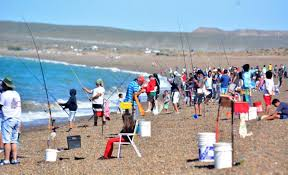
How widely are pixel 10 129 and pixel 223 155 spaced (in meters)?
3.90

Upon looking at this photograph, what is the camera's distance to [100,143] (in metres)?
14.8

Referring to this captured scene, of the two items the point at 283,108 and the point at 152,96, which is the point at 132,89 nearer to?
the point at 283,108

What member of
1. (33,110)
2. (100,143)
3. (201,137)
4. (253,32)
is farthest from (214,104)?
(253,32)

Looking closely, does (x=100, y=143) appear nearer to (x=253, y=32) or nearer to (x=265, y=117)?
(x=265, y=117)

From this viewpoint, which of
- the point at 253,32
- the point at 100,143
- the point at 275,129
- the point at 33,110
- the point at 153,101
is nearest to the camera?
the point at 275,129

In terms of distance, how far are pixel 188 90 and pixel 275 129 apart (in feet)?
33.3

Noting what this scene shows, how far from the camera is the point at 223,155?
988 centimetres

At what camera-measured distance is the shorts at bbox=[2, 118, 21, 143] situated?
1175 centimetres

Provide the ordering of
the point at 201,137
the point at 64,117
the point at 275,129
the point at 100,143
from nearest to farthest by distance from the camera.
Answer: the point at 201,137 < the point at 275,129 < the point at 100,143 < the point at 64,117

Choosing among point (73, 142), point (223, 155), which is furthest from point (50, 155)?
point (223, 155)

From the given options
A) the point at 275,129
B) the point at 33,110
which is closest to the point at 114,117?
the point at 33,110

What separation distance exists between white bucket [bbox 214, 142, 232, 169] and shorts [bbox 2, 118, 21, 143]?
145 inches

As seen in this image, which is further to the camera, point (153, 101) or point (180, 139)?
point (153, 101)

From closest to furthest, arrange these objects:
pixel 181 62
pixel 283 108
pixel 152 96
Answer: pixel 283 108 → pixel 152 96 → pixel 181 62
